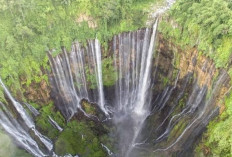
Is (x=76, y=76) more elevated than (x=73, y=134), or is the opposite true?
(x=76, y=76)

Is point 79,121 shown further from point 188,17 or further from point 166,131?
point 188,17

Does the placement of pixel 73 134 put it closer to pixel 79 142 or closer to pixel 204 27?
pixel 79 142

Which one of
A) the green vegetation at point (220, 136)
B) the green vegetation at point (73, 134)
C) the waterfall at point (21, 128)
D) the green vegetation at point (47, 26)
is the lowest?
the green vegetation at point (73, 134)

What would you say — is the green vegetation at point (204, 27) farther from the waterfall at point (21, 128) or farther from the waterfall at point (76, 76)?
the waterfall at point (21, 128)

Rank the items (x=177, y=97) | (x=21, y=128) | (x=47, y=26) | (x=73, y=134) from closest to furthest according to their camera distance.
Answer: (x=21, y=128)
(x=73, y=134)
(x=177, y=97)
(x=47, y=26)

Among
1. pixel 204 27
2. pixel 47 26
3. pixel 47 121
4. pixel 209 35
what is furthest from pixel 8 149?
pixel 204 27

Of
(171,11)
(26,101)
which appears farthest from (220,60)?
(26,101)

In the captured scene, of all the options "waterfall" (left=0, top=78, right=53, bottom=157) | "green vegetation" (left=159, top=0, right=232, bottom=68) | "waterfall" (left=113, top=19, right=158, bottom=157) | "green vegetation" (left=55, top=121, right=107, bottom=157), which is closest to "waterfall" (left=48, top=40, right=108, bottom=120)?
"waterfall" (left=113, top=19, right=158, bottom=157)

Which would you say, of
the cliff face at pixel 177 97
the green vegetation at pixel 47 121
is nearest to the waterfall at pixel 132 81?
the cliff face at pixel 177 97

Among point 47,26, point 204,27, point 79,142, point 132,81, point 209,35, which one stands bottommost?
point 79,142

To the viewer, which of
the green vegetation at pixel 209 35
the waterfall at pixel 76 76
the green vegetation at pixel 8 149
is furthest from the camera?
the waterfall at pixel 76 76
